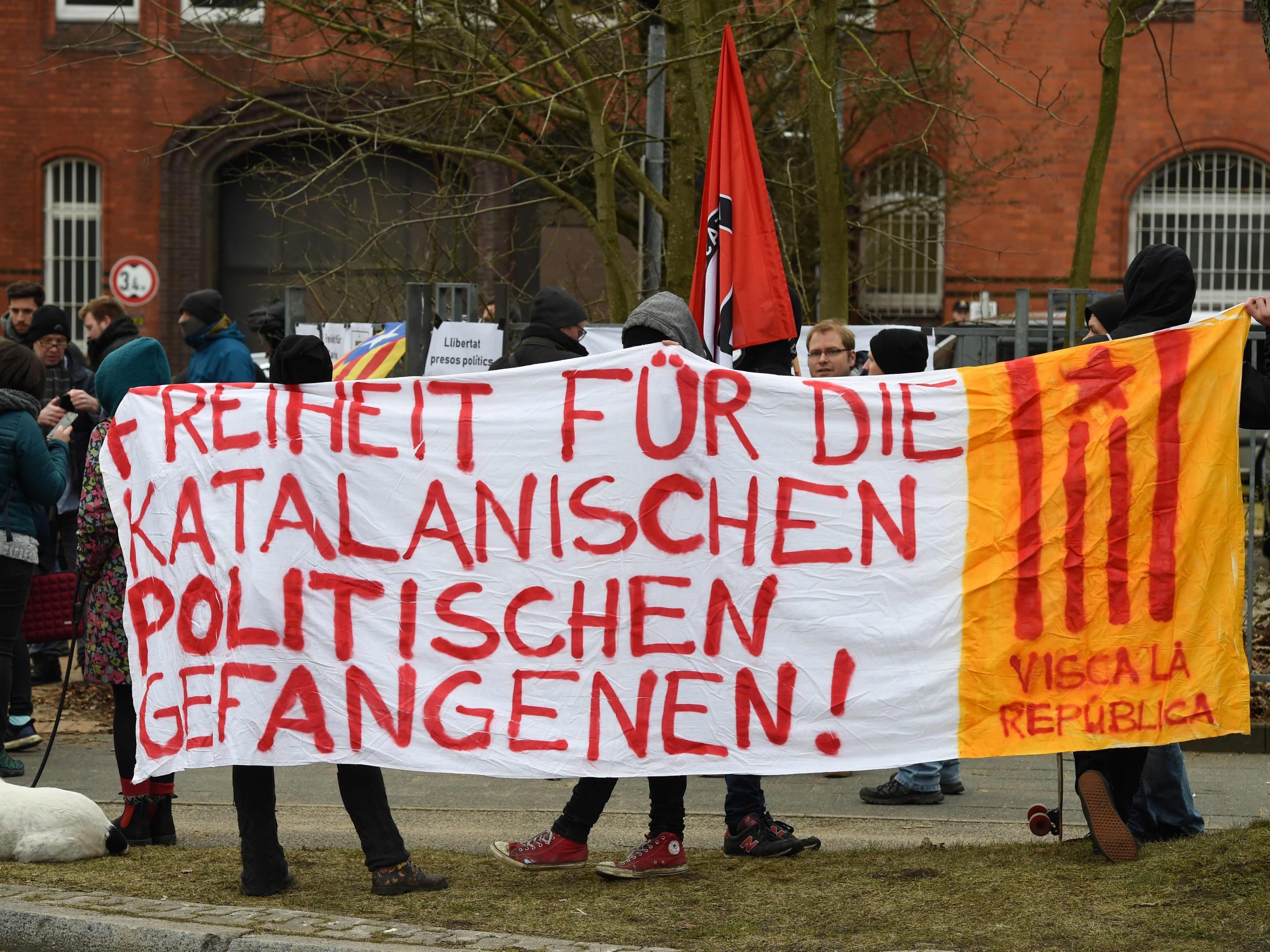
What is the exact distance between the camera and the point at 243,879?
5125mm

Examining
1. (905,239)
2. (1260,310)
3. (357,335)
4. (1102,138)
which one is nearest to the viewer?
(1260,310)

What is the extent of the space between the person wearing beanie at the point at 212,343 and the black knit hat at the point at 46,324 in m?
1.23

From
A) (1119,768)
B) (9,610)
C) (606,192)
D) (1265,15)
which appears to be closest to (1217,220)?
(606,192)

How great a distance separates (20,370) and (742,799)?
3.51 meters

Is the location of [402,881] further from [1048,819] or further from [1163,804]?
[1163,804]

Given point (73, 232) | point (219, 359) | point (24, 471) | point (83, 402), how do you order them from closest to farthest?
point (24, 471) < point (83, 402) < point (219, 359) < point (73, 232)

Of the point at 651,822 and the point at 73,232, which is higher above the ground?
the point at 73,232

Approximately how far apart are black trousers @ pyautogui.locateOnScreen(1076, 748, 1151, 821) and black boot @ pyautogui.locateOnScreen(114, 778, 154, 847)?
3271mm

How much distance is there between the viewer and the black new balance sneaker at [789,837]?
5.52 m

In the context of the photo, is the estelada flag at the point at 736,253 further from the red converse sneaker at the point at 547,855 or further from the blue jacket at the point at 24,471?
the blue jacket at the point at 24,471

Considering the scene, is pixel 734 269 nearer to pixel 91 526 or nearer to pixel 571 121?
pixel 91 526

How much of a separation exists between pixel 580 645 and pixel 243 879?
4.27ft

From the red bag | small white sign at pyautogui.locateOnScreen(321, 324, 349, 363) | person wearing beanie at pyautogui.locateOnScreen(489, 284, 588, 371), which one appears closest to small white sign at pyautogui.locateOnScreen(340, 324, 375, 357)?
small white sign at pyautogui.locateOnScreen(321, 324, 349, 363)

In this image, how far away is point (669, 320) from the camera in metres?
5.32
